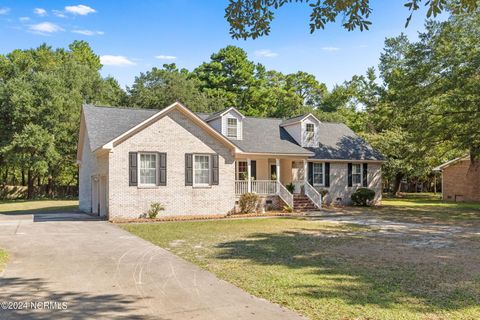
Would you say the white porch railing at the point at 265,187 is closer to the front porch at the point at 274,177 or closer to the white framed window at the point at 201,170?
the front porch at the point at 274,177

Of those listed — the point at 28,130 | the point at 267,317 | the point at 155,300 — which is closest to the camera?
the point at 267,317

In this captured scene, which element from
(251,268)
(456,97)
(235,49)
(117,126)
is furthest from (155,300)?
(235,49)

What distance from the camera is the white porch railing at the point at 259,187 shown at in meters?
23.4

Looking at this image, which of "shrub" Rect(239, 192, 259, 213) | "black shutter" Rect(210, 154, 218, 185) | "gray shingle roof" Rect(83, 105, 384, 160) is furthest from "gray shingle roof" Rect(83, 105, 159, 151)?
"shrub" Rect(239, 192, 259, 213)

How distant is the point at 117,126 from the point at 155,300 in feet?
55.6

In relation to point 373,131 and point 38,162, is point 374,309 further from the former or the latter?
point 373,131

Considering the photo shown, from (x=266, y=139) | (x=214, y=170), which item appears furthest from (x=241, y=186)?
(x=266, y=139)

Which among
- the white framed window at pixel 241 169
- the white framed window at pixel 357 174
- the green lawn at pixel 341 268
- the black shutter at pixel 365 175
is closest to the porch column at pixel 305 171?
the white framed window at pixel 241 169

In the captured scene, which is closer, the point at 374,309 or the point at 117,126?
the point at 374,309

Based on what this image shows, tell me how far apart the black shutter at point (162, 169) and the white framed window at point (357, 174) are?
555 inches

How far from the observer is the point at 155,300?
6414 mm

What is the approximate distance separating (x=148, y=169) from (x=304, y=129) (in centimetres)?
1153

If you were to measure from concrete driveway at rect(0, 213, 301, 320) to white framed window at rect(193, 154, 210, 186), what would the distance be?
9.06 meters

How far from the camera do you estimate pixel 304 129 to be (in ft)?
90.2
